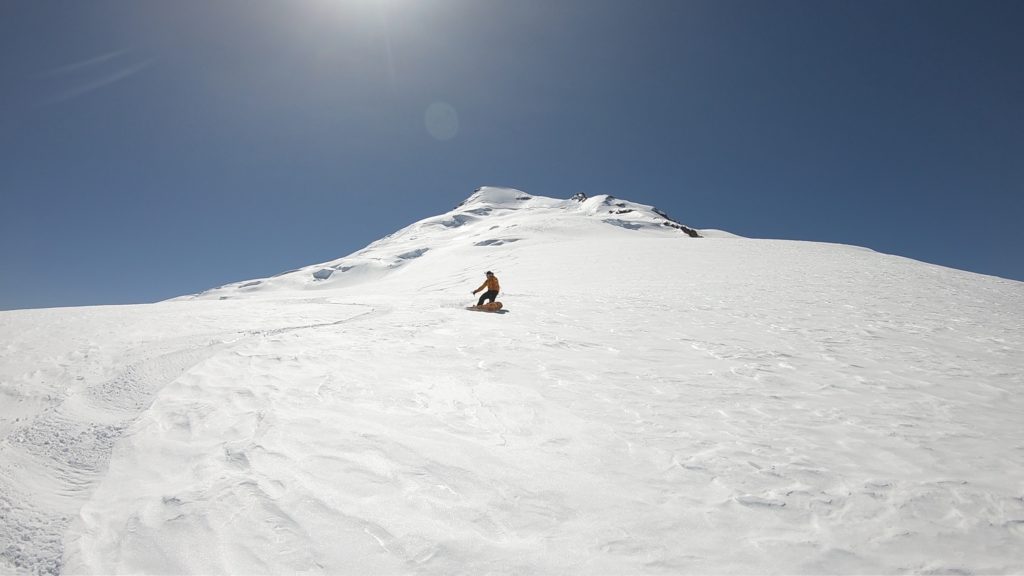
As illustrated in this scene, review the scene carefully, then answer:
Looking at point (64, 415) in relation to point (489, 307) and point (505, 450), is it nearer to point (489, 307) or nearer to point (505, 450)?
point (505, 450)

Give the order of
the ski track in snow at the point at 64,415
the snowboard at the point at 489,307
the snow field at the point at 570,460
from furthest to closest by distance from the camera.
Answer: the snowboard at the point at 489,307 → the ski track in snow at the point at 64,415 → the snow field at the point at 570,460

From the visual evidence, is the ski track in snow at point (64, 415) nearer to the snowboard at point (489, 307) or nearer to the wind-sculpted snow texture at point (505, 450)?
the wind-sculpted snow texture at point (505, 450)

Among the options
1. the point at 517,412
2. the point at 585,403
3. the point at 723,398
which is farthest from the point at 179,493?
the point at 723,398

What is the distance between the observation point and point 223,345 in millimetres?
9742

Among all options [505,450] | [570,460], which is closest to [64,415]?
[505,450]

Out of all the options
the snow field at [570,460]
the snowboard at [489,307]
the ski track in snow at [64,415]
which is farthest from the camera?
the snowboard at [489,307]

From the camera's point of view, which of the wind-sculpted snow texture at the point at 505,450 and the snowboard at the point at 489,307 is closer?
the wind-sculpted snow texture at the point at 505,450

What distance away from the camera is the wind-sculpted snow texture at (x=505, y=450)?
3.62m

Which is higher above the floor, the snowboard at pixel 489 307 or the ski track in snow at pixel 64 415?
the snowboard at pixel 489 307

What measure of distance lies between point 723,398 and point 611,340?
14.1 ft

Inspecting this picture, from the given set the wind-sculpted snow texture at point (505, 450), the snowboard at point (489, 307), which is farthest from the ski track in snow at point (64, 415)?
the snowboard at point (489, 307)

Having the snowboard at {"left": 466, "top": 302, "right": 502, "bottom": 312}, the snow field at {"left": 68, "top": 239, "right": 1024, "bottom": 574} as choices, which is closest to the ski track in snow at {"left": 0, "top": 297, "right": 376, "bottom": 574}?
the snow field at {"left": 68, "top": 239, "right": 1024, "bottom": 574}

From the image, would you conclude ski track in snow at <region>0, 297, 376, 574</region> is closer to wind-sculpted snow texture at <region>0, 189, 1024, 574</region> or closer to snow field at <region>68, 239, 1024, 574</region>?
wind-sculpted snow texture at <region>0, 189, 1024, 574</region>

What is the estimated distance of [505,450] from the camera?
209 inches
